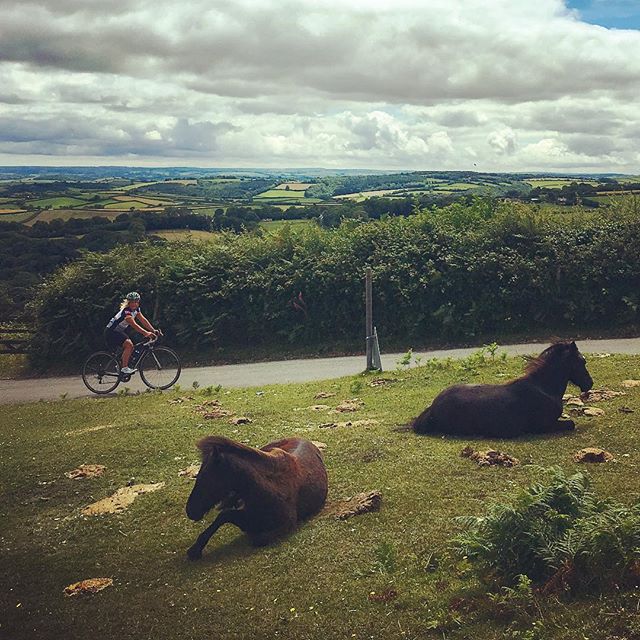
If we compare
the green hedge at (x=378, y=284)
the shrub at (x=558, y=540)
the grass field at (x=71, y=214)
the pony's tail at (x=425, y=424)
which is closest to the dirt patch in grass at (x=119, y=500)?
the pony's tail at (x=425, y=424)

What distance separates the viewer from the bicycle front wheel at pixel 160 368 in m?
20.3

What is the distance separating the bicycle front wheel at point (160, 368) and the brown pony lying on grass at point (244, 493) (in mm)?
12310

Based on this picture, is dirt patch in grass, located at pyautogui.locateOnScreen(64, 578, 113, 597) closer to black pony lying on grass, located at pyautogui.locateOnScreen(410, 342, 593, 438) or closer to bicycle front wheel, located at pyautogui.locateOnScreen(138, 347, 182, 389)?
black pony lying on grass, located at pyautogui.locateOnScreen(410, 342, 593, 438)

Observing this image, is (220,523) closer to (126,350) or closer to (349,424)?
(349,424)

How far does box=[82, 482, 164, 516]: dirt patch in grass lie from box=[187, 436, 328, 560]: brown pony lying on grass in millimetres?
2176

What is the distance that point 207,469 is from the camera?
26.7 ft

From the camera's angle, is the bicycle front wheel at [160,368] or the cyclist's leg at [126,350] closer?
the cyclist's leg at [126,350]

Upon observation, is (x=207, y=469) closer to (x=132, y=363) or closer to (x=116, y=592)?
(x=116, y=592)

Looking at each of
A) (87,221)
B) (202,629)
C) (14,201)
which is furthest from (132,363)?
(14,201)

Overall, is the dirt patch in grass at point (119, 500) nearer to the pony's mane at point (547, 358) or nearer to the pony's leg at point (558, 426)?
the pony's leg at point (558, 426)

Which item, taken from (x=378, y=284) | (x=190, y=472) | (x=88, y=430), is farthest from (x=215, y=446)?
(x=378, y=284)

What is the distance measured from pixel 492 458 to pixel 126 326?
12542 millimetres

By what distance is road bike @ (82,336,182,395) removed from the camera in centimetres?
2005

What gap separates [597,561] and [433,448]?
5238 mm
